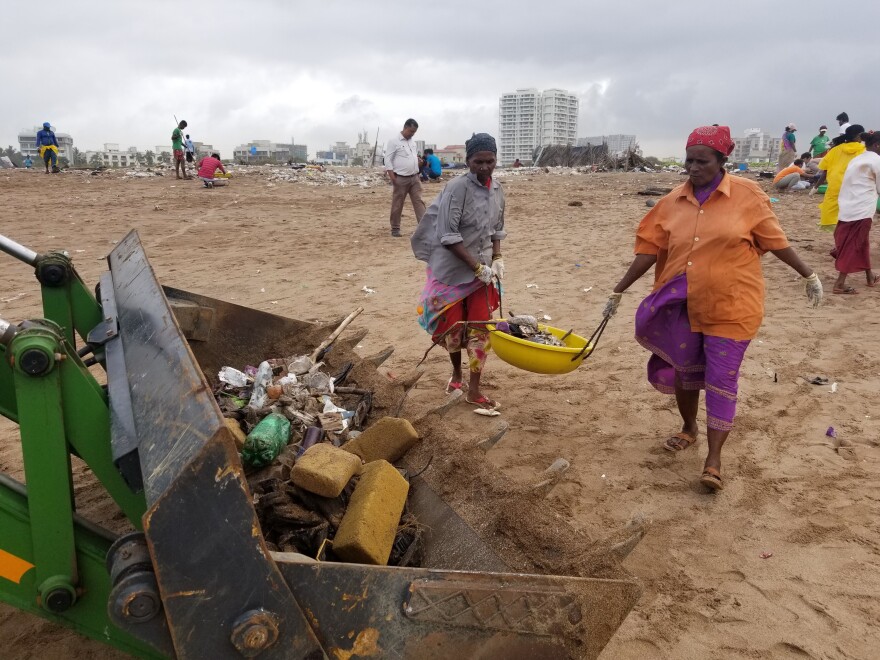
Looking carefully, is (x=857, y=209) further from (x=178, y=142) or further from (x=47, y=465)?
(x=178, y=142)

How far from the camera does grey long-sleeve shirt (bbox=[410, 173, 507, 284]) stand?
3787 millimetres

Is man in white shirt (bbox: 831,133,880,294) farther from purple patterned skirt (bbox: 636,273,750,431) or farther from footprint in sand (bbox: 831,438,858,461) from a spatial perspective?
purple patterned skirt (bbox: 636,273,750,431)

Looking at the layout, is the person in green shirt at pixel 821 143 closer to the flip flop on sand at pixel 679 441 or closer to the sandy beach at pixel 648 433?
the sandy beach at pixel 648 433

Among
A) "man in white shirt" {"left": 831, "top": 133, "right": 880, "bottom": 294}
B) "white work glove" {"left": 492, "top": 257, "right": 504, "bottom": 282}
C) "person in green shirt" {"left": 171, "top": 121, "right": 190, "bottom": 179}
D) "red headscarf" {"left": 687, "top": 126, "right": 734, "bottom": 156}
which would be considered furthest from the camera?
"person in green shirt" {"left": 171, "top": 121, "right": 190, "bottom": 179}

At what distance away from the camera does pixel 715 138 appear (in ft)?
10.1

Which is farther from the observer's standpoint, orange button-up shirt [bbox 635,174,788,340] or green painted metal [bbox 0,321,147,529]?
orange button-up shirt [bbox 635,174,788,340]

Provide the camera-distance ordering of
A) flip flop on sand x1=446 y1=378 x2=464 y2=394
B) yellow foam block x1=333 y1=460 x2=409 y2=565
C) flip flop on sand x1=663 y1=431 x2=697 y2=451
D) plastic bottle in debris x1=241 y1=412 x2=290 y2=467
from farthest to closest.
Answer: flip flop on sand x1=446 y1=378 x2=464 y2=394, flip flop on sand x1=663 y1=431 x2=697 y2=451, plastic bottle in debris x1=241 y1=412 x2=290 y2=467, yellow foam block x1=333 y1=460 x2=409 y2=565

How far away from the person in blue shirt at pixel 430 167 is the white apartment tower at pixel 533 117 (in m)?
53.4

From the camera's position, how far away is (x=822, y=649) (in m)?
2.28

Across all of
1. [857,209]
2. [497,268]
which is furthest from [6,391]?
[857,209]

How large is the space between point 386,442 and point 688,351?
180 centimetres

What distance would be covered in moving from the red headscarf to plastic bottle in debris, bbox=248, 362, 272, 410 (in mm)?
2580

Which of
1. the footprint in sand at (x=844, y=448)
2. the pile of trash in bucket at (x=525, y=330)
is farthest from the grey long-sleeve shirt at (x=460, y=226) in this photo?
the footprint in sand at (x=844, y=448)

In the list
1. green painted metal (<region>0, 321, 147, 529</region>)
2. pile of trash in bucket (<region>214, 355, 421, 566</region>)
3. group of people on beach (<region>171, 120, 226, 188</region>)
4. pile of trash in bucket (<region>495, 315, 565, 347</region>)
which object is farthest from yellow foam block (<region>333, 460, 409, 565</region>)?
group of people on beach (<region>171, 120, 226, 188</region>)
